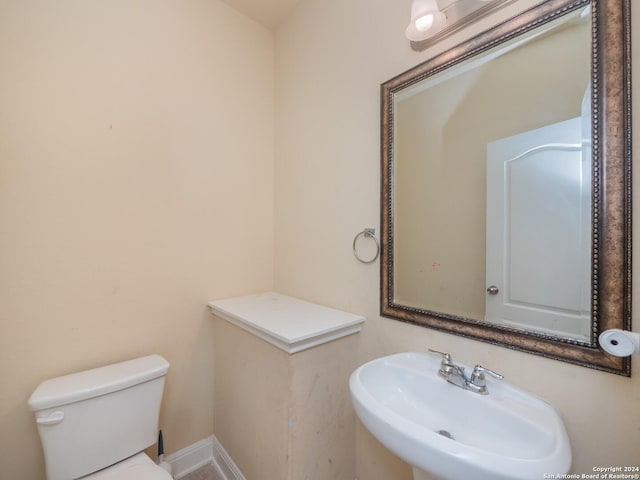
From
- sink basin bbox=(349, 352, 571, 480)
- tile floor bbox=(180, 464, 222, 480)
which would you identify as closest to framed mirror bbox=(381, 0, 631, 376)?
sink basin bbox=(349, 352, 571, 480)

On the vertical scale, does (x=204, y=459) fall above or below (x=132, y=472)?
below

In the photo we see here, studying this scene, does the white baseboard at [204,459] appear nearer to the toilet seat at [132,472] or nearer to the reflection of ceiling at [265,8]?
the toilet seat at [132,472]

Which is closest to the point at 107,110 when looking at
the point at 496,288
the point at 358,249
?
the point at 358,249

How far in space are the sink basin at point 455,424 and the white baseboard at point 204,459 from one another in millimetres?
1029

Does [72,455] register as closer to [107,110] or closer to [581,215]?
[107,110]

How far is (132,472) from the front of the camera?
1.07m

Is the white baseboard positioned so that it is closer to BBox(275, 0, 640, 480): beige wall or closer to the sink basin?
BBox(275, 0, 640, 480): beige wall

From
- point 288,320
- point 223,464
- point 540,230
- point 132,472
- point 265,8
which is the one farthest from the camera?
point 265,8

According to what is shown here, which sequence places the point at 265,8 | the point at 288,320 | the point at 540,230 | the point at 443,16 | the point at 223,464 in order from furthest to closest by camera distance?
the point at 265,8, the point at 223,464, the point at 288,320, the point at 443,16, the point at 540,230

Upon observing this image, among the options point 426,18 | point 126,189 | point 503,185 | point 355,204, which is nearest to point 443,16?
point 426,18

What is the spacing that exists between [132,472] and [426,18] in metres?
2.00

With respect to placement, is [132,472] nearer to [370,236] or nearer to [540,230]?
[370,236]

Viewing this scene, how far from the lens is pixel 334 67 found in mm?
1420

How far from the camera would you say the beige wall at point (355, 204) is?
730 millimetres
